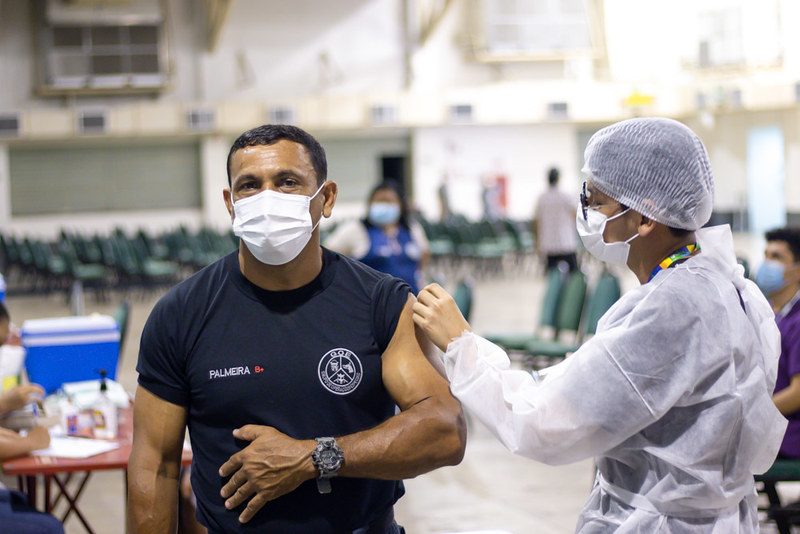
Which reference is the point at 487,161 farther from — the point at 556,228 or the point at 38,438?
the point at 38,438

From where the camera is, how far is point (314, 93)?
20.0 m

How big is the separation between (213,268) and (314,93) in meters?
18.5

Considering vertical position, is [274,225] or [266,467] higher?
[274,225]

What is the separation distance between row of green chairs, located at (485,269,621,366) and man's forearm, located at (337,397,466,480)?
4.30 m

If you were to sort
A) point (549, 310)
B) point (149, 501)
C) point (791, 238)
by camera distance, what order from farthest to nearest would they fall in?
point (549, 310) < point (791, 238) < point (149, 501)

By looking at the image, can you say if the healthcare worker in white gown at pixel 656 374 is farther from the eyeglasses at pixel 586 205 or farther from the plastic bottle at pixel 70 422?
the plastic bottle at pixel 70 422

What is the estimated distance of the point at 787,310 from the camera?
3.34m

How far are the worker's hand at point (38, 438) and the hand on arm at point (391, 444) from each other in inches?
58.1

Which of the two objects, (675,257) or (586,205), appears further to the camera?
(586,205)

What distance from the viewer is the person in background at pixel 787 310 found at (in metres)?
3.21

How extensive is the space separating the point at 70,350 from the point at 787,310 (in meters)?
2.78

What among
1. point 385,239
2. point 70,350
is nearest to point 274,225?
point 70,350

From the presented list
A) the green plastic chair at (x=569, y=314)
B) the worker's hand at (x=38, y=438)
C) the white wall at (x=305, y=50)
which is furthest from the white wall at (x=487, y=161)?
the worker's hand at (x=38, y=438)

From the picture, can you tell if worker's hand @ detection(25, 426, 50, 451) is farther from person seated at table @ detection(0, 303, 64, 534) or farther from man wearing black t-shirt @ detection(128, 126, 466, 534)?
man wearing black t-shirt @ detection(128, 126, 466, 534)
